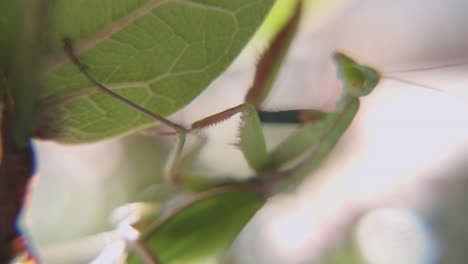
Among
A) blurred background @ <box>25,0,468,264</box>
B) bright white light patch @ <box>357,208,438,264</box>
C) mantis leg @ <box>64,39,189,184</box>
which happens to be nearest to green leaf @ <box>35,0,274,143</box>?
mantis leg @ <box>64,39,189,184</box>

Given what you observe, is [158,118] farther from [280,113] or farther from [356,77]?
[356,77]

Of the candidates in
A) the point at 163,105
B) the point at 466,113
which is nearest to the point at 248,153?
the point at 163,105

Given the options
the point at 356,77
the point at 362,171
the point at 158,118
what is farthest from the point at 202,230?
the point at 362,171

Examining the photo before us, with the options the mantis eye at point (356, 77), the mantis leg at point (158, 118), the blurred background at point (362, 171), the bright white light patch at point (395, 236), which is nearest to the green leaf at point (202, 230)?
the mantis leg at point (158, 118)

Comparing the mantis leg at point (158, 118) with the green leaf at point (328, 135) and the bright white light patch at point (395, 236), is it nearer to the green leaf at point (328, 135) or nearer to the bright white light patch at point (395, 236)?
the green leaf at point (328, 135)

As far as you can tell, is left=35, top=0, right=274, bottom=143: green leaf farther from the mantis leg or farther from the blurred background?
the blurred background

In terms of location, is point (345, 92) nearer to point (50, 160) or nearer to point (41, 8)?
point (41, 8)

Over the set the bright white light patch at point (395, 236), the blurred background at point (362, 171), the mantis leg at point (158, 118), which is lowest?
the bright white light patch at point (395, 236)
